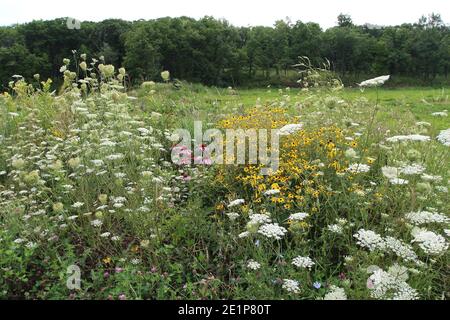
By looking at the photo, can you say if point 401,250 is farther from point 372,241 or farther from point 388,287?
point 388,287

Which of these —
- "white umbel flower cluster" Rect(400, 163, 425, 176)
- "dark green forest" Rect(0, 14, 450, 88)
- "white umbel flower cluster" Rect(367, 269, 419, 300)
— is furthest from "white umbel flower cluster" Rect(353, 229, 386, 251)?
"dark green forest" Rect(0, 14, 450, 88)

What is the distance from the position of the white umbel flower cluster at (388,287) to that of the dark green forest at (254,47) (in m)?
38.2

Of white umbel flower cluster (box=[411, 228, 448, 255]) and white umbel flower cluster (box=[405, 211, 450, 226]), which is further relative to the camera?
white umbel flower cluster (box=[405, 211, 450, 226])

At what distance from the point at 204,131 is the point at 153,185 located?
179 centimetres

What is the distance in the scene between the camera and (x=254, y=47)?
1881 inches

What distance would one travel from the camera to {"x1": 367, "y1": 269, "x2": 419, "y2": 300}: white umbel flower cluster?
7.68 ft

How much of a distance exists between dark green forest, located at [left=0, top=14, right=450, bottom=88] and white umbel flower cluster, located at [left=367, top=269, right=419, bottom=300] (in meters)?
38.2

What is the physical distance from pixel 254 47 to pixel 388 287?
156 feet

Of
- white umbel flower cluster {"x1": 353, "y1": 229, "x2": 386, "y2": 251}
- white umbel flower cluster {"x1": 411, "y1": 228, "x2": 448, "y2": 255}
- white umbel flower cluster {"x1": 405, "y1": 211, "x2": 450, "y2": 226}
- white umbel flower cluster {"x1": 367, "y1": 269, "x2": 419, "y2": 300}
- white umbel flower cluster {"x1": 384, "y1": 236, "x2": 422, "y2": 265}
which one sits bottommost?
white umbel flower cluster {"x1": 367, "y1": 269, "x2": 419, "y2": 300}

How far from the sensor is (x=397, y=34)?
4778 cm

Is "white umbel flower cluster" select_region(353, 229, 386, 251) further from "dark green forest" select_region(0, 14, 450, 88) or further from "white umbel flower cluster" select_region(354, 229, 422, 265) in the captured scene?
"dark green forest" select_region(0, 14, 450, 88)

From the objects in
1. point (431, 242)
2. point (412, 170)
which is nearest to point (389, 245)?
point (431, 242)

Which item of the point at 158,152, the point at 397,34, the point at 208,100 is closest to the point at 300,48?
the point at 397,34

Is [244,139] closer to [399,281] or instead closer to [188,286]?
[188,286]
